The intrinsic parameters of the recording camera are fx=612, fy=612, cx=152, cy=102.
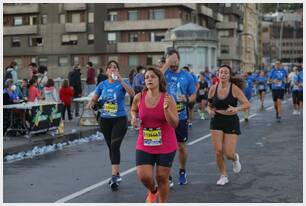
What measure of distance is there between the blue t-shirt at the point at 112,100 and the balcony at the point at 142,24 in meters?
55.4

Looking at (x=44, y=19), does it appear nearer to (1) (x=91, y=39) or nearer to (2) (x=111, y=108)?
(1) (x=91, y=39)

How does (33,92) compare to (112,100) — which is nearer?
(112,100)

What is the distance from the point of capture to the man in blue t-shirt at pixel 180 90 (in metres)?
8.07

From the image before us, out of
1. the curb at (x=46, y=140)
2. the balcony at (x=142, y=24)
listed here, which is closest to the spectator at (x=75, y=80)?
the curb at (x=46, y=140)

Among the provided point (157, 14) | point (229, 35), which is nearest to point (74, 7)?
point (157, 14)

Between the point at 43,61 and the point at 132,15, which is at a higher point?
the point at 132,15

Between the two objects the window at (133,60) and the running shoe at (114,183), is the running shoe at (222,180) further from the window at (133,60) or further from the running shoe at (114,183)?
the window at (133,60)

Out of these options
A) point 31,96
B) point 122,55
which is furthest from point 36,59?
point 31,96

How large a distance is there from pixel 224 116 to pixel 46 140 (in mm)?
5819

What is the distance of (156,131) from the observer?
20.5 feet

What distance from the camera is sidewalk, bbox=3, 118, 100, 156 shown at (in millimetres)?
11891

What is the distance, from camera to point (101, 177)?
29.4 feet

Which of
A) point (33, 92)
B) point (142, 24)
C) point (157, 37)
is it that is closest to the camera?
point (33, 92)

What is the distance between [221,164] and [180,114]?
925 millimetres
